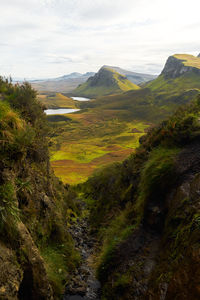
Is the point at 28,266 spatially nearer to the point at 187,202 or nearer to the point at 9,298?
the point at 9,298

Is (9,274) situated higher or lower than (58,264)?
higher

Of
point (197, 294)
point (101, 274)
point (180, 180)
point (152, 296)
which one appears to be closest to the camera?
point (197, 294)

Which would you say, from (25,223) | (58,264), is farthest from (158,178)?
(58,264)

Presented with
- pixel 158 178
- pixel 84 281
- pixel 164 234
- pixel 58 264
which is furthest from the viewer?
pixel 84 281

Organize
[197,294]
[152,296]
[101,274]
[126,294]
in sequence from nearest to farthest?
[197,294]
[152,296]
[126,294]
[101,274]

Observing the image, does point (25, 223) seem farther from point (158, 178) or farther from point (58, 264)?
point (158, 178)

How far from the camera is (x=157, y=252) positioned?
303 inches

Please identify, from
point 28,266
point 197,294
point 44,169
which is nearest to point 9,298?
point 28,266

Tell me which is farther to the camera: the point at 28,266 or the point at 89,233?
the point at 89,233

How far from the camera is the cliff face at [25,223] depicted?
20.6ft

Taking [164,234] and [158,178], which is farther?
[158,178]

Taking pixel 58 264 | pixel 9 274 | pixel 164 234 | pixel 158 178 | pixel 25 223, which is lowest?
pixel 58 264

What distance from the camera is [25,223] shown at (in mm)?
8773

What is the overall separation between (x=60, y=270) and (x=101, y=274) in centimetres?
226
